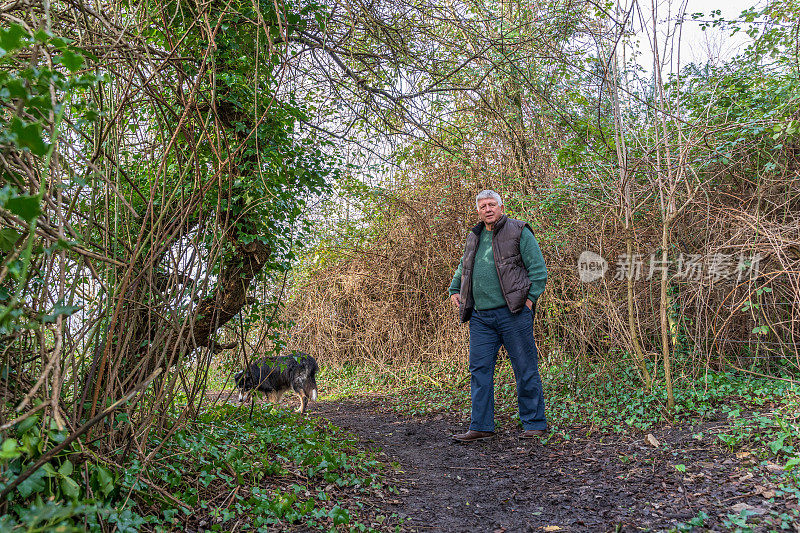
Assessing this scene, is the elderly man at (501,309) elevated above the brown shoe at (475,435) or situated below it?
above

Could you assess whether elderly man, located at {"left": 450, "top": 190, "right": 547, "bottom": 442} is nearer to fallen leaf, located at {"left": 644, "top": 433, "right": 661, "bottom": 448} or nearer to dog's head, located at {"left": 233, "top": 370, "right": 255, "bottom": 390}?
fallen leaf, located at {"left": 644, "top": 433, "right": 661, "bottom": 448}

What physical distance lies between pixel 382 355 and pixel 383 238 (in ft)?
7.00

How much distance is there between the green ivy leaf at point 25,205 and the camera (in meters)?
1.20

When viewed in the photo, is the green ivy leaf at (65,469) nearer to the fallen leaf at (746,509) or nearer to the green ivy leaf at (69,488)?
the green ivy leaf at (69,488)

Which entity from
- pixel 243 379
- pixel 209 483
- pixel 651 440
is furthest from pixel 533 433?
pixel 209 483

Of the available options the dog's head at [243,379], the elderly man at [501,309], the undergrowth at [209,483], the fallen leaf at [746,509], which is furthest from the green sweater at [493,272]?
the fallen leaf at [746,509]

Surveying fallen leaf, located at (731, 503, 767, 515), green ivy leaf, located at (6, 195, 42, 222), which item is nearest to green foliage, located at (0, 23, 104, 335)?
green ivy leaf, located at (6, 195, 42, 222)

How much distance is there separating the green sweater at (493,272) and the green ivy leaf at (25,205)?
403 cm

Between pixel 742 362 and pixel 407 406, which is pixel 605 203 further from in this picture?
pixel 407 406

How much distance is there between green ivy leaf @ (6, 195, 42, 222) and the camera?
3.94 feet

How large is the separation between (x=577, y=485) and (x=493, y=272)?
205cm

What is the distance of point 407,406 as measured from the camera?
6.96 m

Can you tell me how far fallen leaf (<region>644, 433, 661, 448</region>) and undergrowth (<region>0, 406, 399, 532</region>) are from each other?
2.03m
